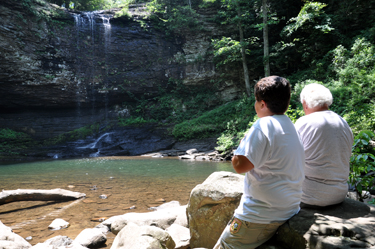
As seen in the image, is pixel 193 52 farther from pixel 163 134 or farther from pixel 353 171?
pixel 353 171

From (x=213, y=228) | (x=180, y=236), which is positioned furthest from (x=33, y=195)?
(x=213, y=228)

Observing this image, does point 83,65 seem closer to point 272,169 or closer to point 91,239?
point 91,239

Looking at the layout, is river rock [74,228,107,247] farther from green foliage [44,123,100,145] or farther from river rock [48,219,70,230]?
green foliage [44,123,100,145]

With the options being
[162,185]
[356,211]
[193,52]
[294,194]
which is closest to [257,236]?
Answer: [294,194]

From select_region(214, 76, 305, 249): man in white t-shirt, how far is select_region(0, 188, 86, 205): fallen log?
524cm

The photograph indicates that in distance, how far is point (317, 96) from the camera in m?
2.04

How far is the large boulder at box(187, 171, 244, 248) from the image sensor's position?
2736 millimetres

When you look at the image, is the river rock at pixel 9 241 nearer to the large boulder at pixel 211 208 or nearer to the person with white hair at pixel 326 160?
the large boulder at pixel 211 208

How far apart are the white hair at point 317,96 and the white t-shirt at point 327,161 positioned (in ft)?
0.67

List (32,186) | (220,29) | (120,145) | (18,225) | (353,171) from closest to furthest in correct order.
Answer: (353,171) < (18,225) < (32,186) < (120,145) < (220,29)

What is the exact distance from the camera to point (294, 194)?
4.97 feet

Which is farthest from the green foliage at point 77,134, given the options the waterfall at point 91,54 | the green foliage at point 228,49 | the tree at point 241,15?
the tree at point 241,15

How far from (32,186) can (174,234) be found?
588 centimetres

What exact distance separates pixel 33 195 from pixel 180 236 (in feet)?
13.7
